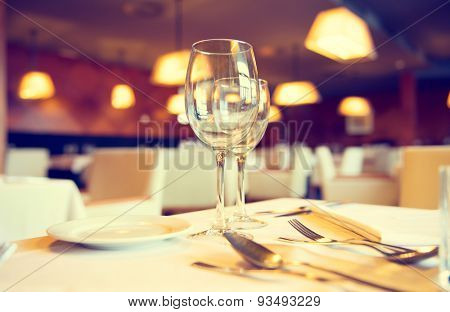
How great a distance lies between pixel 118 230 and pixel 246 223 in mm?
203

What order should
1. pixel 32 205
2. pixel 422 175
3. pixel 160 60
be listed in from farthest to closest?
pixel 160 60
pixel 422 175
pixel 32 205

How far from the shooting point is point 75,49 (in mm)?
6172

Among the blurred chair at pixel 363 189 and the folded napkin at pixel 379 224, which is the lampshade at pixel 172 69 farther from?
the folded napkin at pixel 379 224

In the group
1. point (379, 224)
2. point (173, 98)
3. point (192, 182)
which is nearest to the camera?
point (379, 224)

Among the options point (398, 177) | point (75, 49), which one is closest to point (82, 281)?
point (398, 177)

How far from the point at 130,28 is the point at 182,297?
5.36 metres

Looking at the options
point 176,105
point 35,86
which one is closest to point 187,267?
point 35,86

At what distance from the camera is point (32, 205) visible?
110cm

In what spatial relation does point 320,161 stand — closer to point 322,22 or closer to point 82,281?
point 322,22

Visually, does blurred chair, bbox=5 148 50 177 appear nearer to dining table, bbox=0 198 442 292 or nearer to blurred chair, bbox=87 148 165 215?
blurred chair, bbox=87 148 165 215

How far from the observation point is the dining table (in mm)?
360

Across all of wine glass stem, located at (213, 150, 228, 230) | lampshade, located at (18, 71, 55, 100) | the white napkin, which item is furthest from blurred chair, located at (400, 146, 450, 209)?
lampshade, located at (18, 71, 55, 100)

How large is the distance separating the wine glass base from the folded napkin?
0.24 feet

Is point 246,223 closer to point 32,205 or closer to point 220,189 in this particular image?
point 220,189
